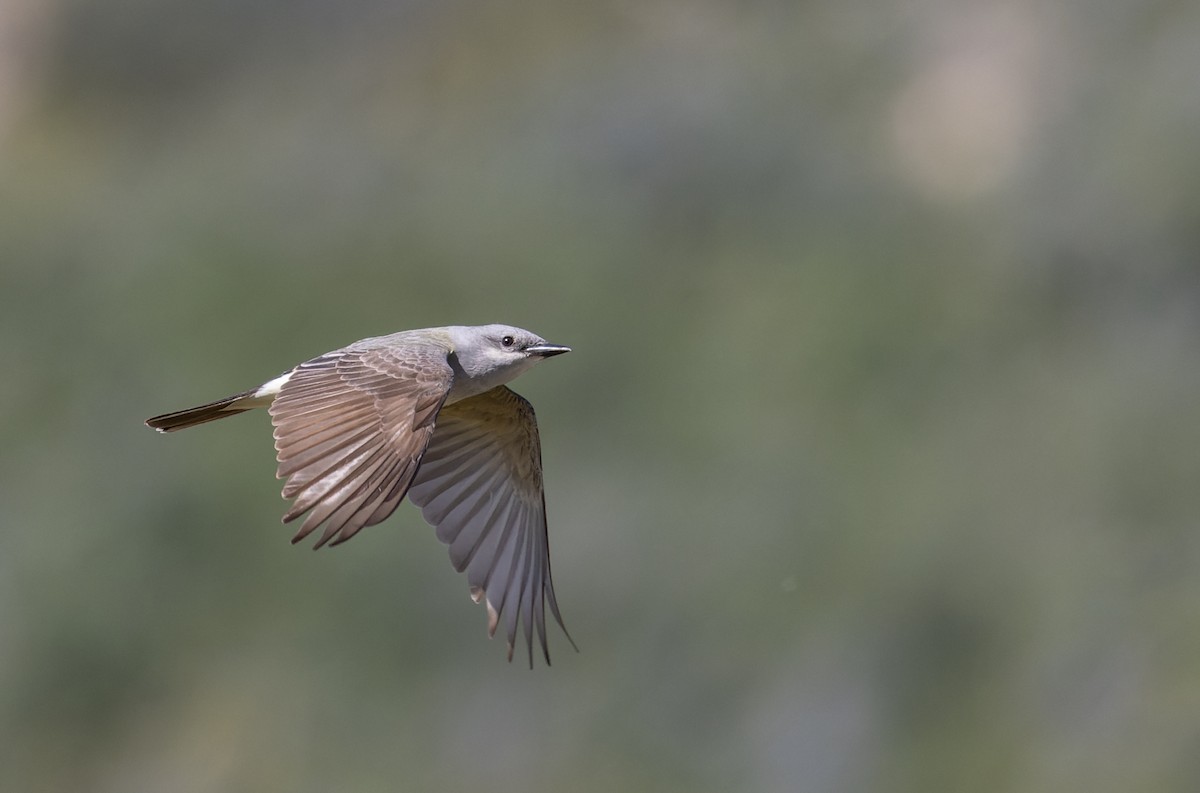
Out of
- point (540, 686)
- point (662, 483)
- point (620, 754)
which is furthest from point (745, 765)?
point (662, 483)

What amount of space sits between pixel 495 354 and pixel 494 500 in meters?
1.34

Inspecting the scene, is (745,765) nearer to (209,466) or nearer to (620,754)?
(620,754)

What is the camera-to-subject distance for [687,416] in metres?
19.3

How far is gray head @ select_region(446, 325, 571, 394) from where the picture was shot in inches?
365

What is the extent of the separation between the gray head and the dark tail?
1.07m

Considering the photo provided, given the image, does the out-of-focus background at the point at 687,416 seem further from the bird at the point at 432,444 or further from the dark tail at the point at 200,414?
the dark tail at the point at 200,414

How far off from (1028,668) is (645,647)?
133 inches

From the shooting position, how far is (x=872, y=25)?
2272 centimetres

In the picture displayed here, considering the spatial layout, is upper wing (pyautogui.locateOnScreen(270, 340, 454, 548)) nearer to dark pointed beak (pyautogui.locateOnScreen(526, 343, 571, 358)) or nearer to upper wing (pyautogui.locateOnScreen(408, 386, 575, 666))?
dark pointed beak (pyautogui.locateOnScreen(526, 343, 571, 358))

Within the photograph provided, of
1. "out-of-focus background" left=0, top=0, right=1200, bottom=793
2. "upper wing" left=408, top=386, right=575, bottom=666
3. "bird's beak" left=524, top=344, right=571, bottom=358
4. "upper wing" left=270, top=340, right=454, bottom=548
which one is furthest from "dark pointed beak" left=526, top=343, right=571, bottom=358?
"out-of-focus background" left=0, top=0, right=1200, bottom=793

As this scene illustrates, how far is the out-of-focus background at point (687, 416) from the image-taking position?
627 inches

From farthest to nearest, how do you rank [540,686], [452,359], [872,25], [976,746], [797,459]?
[872,25], [797,459], [540,686], [976,746], [452,359]

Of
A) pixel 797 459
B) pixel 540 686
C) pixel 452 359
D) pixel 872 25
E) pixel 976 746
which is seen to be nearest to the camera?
pixel 452 359

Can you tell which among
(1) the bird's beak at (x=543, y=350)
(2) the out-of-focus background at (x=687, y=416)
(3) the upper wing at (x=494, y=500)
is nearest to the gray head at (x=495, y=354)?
(1) the bird's beak at (x=543, y=350)
